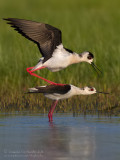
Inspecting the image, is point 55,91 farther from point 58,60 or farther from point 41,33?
point 41,33

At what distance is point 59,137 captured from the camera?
27.3 feet

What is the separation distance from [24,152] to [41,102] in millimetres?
4407

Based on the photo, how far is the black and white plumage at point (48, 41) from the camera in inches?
408

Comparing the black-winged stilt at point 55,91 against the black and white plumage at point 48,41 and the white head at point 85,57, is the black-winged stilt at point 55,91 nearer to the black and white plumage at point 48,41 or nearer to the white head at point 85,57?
the black and white plumage at point 48,41

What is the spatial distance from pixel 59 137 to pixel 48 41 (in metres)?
2.79

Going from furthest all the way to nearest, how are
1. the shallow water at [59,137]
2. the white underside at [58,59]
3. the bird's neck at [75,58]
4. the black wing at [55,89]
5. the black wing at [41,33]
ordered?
the bird's neck at [75,58] → the white underside at [58,59] → the black wing at [55,89] → the black wing at [41,33] → the shallow water at [59,137]

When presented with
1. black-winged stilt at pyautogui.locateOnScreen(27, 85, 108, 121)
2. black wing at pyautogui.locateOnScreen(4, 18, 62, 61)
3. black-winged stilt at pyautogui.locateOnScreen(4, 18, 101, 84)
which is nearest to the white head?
black-winged stilt at pyautogui.locateOnScreen(4, 18, 101, 84)

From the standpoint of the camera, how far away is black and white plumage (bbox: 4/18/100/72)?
34.0ft

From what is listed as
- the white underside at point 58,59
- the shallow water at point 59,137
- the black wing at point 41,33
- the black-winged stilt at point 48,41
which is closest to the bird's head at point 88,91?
the black-winged stilt at point 48,41

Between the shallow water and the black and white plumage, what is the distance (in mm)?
1000

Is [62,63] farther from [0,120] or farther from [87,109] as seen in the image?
[0,120]

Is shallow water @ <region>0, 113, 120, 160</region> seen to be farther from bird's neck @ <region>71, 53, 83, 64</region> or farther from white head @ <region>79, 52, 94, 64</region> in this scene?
white head @ <region>79, 52, 94, 64</region>

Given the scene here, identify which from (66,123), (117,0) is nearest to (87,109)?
(66,123)

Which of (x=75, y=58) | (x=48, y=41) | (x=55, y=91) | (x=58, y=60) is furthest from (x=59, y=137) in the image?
(x=75, y=58)
